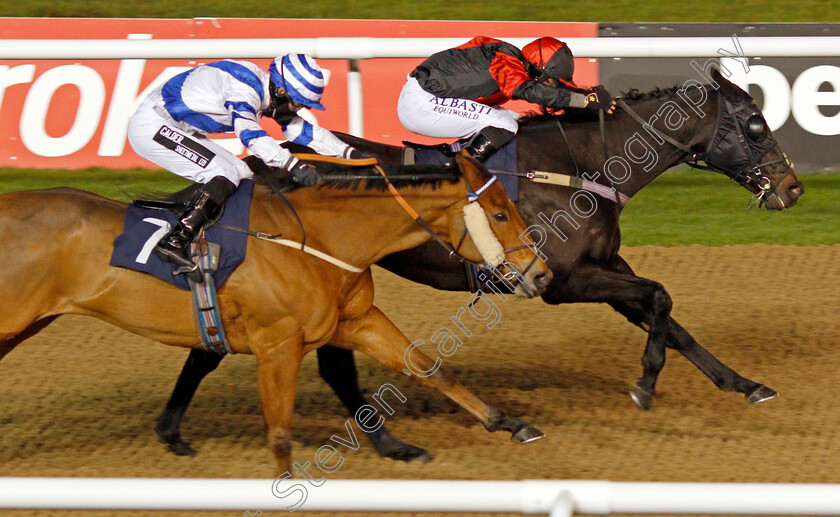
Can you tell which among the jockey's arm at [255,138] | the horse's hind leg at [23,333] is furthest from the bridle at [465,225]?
the horse's hind leg at [23,333]

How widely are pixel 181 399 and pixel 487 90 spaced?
1.98 meters

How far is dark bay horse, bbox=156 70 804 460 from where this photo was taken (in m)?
4.66

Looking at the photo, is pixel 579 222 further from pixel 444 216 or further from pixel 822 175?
pixel 822 175

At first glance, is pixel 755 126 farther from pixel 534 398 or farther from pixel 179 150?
pixel 179 150

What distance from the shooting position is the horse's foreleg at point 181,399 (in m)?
4.53

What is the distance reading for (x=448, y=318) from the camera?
626cm

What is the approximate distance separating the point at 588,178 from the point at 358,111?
1770 mm

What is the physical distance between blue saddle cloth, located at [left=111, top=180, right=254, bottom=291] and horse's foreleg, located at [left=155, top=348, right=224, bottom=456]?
717 mm

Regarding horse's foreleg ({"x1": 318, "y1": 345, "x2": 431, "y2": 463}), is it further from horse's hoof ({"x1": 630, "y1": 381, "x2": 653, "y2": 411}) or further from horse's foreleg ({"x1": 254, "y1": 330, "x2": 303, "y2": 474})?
horse's hoof ({"x1": 630, "y1": 381, "x2": 653, "y2": 411})

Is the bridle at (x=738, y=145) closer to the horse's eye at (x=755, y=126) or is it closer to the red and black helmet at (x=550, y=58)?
the horse's eye at (x=755, y=126)

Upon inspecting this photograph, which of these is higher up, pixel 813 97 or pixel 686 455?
pixel 813 97

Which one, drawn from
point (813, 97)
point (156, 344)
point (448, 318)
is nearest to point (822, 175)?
point (813, 97)

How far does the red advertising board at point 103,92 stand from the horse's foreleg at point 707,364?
11.0ft

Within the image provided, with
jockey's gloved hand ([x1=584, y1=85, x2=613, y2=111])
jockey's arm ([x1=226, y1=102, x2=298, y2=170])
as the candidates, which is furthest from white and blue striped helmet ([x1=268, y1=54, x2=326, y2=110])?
jockey's gloved hand ([x1=584, y1=85, x2=613, y2=111])
